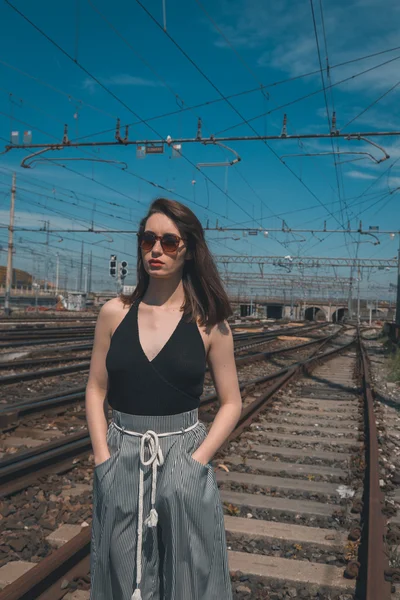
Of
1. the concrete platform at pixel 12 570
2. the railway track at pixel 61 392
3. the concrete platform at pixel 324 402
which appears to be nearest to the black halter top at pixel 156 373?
the concrete platform at pixel 12 570

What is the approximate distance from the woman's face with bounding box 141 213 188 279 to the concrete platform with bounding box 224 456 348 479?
149 inches

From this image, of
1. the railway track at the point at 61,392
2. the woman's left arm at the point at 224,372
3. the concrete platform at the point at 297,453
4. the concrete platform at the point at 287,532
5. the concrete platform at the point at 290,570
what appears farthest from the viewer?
the railway track at the point at 61,392

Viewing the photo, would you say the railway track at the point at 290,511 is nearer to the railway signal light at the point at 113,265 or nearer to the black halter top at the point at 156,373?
the black halter top at the point at 156,373

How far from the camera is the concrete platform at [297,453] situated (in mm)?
6043

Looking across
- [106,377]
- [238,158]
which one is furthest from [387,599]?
[238,158]

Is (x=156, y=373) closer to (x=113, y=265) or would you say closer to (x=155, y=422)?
(x=155, y=422)

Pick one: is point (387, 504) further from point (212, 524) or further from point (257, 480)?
point (212, 524)

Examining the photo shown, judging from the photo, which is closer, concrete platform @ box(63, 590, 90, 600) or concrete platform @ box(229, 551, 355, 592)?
concrete platform @ box(63, 590, 90, 600)

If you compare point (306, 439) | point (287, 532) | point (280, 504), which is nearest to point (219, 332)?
point (287, 532)

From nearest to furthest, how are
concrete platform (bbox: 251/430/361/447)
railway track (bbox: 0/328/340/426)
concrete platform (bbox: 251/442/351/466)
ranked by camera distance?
concrete platform (bbox: 251/442/351/466), concrete platform (bbox: 251/430/361/447), railway track (bbox: 0/328/340/426)

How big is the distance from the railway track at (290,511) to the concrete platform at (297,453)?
0.01 m

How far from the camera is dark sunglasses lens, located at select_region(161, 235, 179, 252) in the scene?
2.10 m

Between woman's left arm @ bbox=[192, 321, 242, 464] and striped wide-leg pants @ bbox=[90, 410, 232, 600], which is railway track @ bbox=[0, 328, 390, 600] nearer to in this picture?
striped wide-leg pants @ bbox=[90, 410, 232, 600]

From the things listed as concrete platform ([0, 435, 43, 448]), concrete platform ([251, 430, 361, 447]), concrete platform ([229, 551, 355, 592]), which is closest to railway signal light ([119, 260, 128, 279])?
concrete platform ([251, 430, 361, 447])
